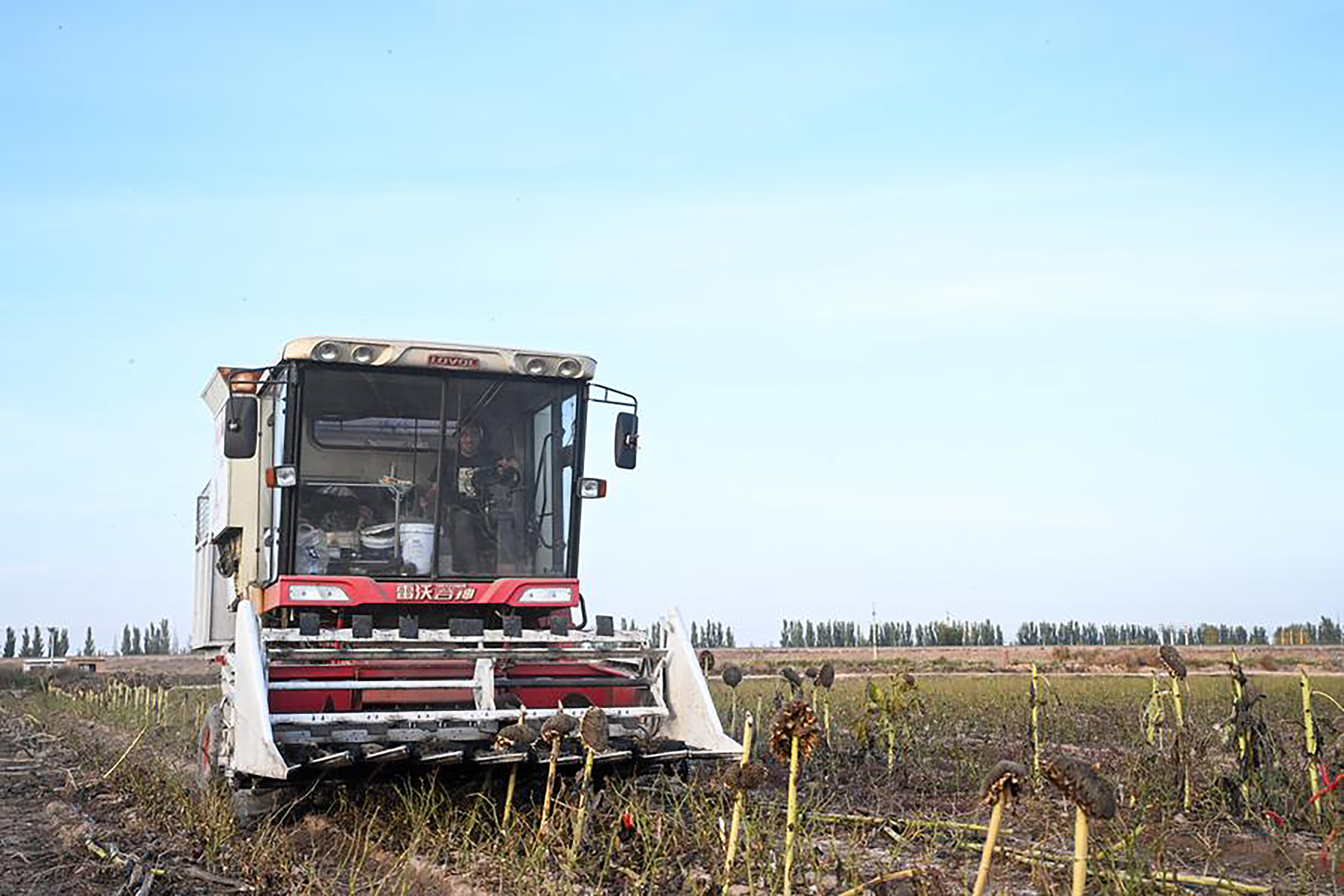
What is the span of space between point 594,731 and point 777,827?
4.02ft

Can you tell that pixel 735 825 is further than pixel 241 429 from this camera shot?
No

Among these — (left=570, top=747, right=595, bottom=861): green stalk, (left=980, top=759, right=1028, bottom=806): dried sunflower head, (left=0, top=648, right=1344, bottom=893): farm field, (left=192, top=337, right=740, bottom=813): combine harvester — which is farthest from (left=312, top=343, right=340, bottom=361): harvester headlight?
(left=980, top=759, right=1028, bottom=806): dried sunflower head

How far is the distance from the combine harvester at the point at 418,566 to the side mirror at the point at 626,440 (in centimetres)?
1

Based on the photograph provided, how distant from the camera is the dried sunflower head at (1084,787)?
354 centimetres

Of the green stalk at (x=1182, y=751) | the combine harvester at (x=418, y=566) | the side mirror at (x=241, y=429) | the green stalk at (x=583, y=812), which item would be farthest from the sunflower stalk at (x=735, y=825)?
the side mirror at (x=241, y=429)

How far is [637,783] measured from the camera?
26.2ft

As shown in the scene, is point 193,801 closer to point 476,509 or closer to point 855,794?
point 476,509

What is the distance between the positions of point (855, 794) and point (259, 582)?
4.20 m

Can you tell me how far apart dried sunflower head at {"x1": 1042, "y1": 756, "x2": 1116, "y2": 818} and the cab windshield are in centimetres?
611

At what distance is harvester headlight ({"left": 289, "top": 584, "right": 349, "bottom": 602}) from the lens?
8.80m

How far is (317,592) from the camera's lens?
8.86 metres

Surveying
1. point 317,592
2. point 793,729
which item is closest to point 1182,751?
point 793,729

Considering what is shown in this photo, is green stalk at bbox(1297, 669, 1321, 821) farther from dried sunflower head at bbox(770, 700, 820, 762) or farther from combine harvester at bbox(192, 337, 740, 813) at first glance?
dried sunflower head at bbox(770, 700, 820, 762)

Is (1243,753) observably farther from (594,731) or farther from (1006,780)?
(1006,780)
